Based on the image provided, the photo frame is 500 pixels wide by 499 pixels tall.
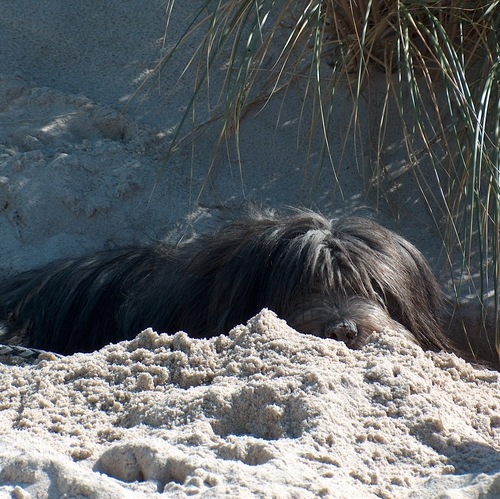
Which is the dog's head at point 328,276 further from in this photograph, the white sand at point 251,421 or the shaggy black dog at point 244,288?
the white sand at point 251,421

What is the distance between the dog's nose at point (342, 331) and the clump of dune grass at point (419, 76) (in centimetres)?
42

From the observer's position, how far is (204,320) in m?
3.30

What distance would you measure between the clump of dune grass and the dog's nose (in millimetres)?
418

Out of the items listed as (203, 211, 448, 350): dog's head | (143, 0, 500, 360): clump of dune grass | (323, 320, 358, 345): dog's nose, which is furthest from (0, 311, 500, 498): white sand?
(143, 0, 500, 360): clump of dune grass

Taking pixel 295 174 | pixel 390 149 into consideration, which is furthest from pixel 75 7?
pixel 390 149

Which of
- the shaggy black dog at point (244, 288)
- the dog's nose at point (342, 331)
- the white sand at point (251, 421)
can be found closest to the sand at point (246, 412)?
the white sand at point (251, 421)

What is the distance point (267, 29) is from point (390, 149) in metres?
1.06

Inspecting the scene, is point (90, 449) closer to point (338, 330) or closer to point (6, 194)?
point (338, 330)

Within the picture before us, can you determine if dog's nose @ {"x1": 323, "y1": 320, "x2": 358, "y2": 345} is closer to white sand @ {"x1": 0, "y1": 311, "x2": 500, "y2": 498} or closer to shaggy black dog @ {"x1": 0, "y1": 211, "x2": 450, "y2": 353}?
shaggy black dog @ {"x1": 0, "y1": 211, "x2": 450, "y2": 353}

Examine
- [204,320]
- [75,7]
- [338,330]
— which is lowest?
[204,320]

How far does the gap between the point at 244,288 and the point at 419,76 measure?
5.65 feet

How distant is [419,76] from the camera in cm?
418

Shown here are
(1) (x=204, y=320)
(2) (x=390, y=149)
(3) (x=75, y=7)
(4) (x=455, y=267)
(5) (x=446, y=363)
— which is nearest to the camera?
(5) (x=446, y=363)

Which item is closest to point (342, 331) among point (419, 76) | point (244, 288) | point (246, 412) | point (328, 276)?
point (328, 276)
